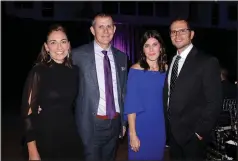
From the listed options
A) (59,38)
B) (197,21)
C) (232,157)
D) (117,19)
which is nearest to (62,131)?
(59,38)

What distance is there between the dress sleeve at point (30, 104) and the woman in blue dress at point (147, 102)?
2.79 feet

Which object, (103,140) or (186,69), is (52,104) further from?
(186,69)

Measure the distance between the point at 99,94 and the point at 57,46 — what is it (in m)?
0.61

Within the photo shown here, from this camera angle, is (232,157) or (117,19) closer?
(232,157)

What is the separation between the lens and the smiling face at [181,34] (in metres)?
2.65

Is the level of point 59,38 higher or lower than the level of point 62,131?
higher

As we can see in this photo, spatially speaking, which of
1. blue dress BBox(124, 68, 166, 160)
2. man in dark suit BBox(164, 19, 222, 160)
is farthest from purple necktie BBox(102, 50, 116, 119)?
man in dark suit BBox(164, 19, 222, 160)

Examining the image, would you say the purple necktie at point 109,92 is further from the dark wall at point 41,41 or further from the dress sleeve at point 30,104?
the dark wall at point 41,41

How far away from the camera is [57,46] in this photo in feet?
7.93

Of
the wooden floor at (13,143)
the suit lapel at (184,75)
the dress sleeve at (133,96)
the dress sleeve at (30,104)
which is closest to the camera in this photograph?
the dress sleeve at (30,104)

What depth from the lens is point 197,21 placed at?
11.0 metres

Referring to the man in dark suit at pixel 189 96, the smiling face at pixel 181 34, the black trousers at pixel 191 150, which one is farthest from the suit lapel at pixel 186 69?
the black trousers at pixel 191 150

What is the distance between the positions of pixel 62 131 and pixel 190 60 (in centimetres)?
127

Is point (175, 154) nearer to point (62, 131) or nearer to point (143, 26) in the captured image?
point (62, 131)
